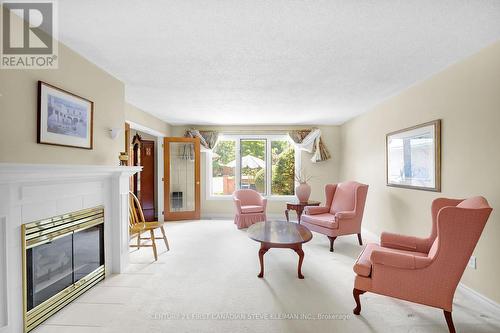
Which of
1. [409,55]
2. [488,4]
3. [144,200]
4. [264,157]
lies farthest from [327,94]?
[144,200]

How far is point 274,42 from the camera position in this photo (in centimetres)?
206

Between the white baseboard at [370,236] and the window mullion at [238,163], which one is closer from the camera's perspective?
the white baseboard at [370,236]

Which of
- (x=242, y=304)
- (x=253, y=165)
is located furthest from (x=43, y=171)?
(x=253, y=165)

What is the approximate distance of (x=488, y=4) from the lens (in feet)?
5.21

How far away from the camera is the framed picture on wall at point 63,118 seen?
1.92 meters

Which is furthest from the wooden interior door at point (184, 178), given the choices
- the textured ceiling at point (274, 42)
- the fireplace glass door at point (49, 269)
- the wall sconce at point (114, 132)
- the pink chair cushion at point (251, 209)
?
the fireplace glass door at point (49, 269)

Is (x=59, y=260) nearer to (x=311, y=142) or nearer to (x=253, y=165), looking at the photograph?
(x=253, y=165)

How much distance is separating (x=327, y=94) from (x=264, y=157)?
8.74ft

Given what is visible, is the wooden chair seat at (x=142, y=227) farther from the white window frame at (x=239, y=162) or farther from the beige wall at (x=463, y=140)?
the beige wall at (x=463, y=140)

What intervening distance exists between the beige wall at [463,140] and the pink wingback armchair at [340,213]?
451 mm

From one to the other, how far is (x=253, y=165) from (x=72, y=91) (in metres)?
4.11

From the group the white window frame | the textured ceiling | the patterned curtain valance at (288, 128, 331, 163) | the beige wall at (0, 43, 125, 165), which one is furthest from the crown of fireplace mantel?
the patterned curtain valance at (288, 128, 331, 163)

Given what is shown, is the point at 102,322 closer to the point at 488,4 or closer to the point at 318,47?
the point at 318,47

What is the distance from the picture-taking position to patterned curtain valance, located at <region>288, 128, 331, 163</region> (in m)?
5.62
